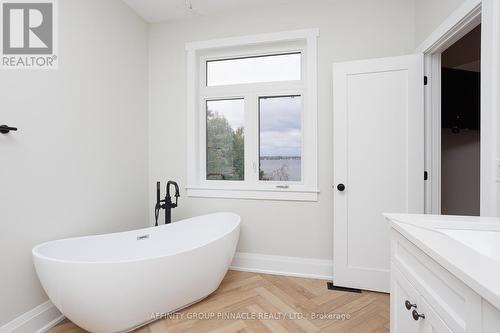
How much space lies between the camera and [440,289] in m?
0.67

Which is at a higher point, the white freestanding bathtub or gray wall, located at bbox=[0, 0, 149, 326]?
gray wall, located at bbox=[0, 0, 149, 326]

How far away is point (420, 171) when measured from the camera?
6.25ft

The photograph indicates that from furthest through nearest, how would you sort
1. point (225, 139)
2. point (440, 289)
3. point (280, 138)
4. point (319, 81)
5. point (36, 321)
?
point (225, 139) < point (280, 138) < point (319, 81) < point (36, 321) < point (440, 289)

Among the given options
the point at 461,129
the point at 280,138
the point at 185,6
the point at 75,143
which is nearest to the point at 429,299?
the point at 280,138

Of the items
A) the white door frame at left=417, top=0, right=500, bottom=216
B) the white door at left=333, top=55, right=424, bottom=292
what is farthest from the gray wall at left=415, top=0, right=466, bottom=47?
the white door at left=333, top=55, right=424, bottom=292

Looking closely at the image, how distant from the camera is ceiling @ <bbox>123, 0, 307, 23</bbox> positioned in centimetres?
233

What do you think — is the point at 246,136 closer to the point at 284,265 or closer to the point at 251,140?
the point at 251,140

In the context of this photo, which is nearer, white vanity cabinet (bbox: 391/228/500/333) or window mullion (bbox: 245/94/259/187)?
white vanity cabinet (bbox: 391/228/500/333)

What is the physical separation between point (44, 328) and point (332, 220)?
2.37 metres

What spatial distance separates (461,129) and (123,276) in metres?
3.76

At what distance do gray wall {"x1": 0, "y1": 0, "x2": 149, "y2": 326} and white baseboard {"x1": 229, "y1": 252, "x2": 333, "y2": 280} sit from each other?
1.22 metres

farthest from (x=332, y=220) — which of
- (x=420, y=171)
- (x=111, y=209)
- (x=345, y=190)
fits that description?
(x=111, y=209)

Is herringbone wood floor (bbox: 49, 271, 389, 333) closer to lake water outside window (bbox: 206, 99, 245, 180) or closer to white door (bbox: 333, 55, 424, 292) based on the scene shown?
white door (bbox: 333, 55, 424, 292)

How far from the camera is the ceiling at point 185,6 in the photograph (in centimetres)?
233
